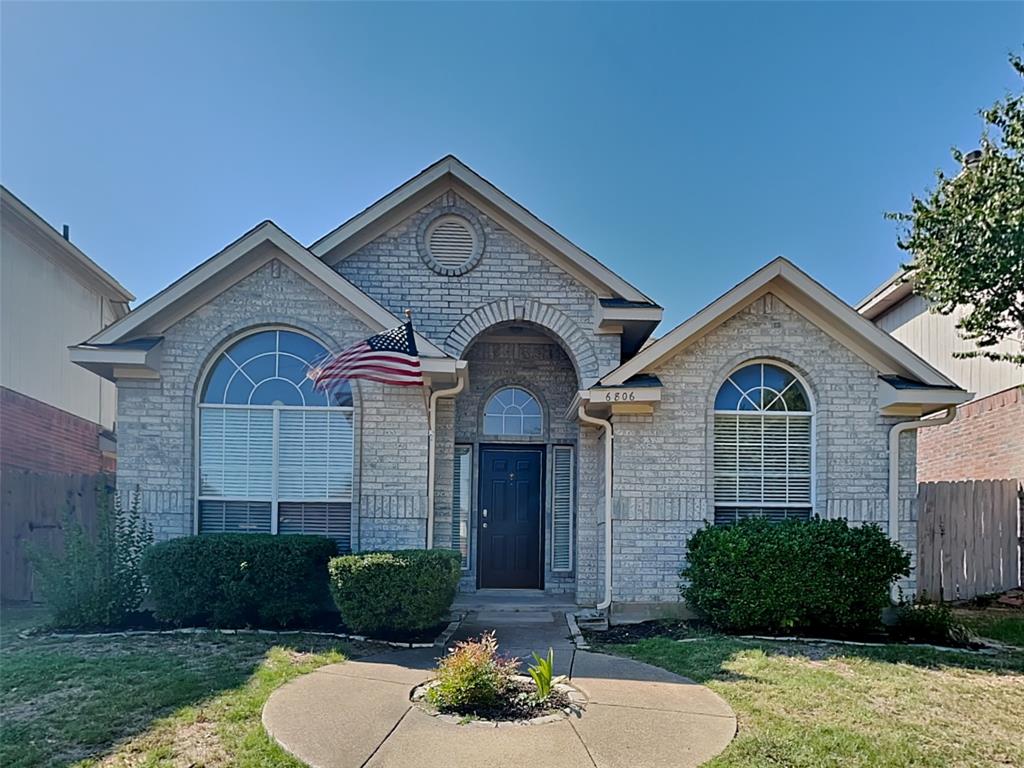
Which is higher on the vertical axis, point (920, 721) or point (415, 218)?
point (415, 218)

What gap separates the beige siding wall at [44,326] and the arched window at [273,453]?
5.50m

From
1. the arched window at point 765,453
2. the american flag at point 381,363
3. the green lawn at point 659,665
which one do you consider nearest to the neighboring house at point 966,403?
the arched window at point 765,453

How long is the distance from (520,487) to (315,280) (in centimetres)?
496

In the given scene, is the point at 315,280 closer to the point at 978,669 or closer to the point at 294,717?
the point at 294,717

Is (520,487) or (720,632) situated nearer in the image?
(720,632)

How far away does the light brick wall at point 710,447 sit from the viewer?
10078 mm

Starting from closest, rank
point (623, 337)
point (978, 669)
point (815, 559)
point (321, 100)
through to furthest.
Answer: point (978, 669)
point (815, 559)
point (321, 100)
point (623, 337)

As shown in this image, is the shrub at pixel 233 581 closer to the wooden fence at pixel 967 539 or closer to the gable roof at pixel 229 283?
the gable roof at pixel 229 283

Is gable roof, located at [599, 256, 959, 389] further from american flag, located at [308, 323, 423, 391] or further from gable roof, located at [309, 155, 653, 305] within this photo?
american flag, located at [308, 323, 423, 391]

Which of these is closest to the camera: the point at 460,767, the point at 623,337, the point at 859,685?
the point at 460,767

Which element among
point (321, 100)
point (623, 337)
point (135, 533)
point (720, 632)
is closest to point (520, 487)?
point (623, 337)

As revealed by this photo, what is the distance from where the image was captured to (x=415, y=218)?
1119cm

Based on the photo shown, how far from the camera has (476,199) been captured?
438 inches

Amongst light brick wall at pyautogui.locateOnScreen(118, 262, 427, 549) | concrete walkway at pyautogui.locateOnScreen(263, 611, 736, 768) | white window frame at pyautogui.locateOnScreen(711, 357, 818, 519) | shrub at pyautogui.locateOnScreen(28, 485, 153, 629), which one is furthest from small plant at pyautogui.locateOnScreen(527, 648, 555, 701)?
shrub at pyautogui.locateOnScreen(28, 485, 153, 629)
